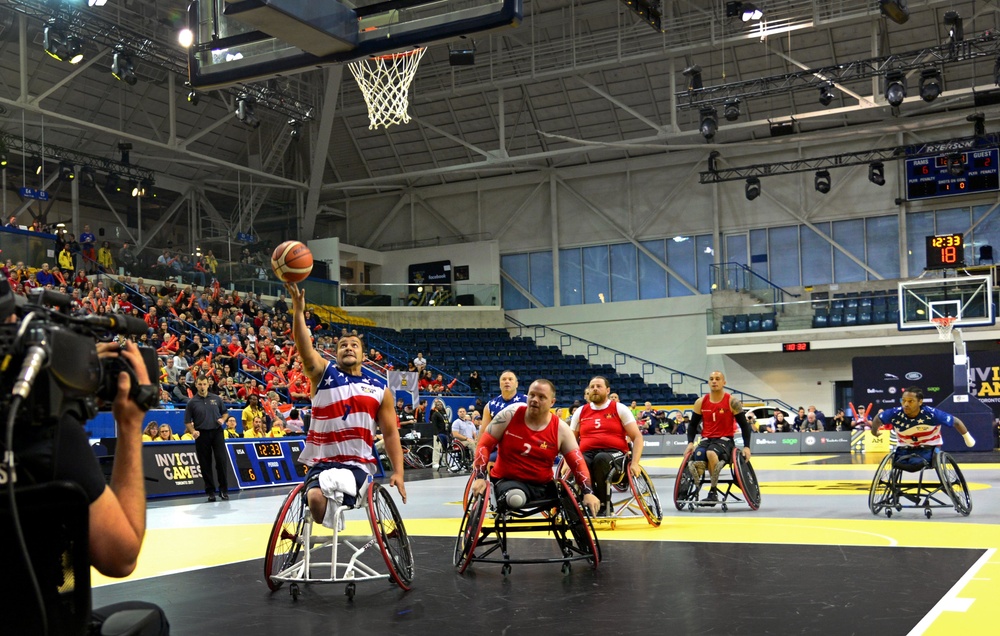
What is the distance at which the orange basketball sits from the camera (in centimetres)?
650

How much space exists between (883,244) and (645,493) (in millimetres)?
26005

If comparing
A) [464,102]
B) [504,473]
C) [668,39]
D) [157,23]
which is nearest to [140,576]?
[504,473]

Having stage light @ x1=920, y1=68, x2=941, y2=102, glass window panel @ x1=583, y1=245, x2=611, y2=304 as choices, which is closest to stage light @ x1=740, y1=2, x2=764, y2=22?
stage light @ x1=920, y1=68, x2=941, y2=102

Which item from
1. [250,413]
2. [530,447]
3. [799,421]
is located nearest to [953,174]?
[799,421]

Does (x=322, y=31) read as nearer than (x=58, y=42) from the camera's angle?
Yes

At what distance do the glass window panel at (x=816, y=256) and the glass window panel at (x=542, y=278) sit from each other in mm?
9712

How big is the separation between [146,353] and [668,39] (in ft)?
102

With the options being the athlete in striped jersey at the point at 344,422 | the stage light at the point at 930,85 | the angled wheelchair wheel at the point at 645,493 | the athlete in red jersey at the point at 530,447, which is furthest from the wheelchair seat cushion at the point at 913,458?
the stage light at the point at 930,85

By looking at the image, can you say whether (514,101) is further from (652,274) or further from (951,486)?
(951,486)

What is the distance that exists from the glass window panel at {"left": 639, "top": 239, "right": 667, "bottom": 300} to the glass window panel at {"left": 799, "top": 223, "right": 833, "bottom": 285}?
5.06m

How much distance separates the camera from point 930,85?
79.1 ft

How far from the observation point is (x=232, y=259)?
116ft

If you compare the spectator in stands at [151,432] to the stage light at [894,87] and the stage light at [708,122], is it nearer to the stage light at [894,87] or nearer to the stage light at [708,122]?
the stage light at [708,122]

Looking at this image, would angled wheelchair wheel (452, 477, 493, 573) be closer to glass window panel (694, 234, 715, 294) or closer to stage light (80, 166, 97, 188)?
stage light (80, 166, 97, 188)
